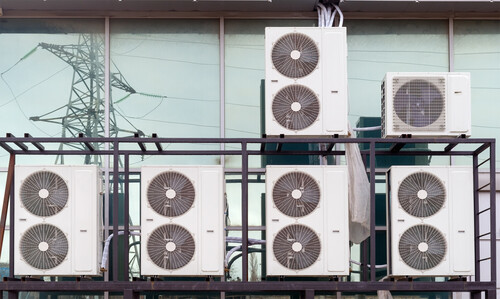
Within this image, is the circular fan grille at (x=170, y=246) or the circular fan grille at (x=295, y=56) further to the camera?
the circular fan grille at (x=295, y=56)

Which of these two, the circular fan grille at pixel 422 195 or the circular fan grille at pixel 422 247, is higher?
the circular fan grille at pixel 422 195

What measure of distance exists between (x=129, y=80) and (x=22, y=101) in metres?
1.15

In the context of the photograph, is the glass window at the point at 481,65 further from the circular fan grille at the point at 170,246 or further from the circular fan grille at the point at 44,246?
the circular fan grille at the point at 44,246

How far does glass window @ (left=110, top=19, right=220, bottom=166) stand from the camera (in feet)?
32.3

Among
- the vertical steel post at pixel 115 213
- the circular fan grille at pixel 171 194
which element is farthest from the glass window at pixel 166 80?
the circular fan grille at pixel 171 194

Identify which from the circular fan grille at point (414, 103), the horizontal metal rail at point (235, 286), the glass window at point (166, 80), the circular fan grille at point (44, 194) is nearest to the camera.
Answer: the horizontal metal rail at point (235, 286)

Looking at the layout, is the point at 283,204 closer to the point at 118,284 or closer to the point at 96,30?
the point at 118,284

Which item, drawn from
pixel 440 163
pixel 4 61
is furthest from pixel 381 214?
pixel 4 61

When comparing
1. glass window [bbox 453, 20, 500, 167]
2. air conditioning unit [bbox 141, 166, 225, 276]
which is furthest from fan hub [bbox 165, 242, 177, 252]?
glass window [bbox 453, 20, 500, 167]

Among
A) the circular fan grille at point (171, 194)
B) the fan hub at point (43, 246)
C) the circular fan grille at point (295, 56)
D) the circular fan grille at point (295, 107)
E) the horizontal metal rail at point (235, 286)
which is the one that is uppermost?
the circular fan grille at point (295, 56)

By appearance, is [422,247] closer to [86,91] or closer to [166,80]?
[166,80]

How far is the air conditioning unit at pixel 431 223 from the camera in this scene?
836 cm

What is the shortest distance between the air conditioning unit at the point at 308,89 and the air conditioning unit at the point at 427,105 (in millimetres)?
455

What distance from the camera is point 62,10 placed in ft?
32.5
